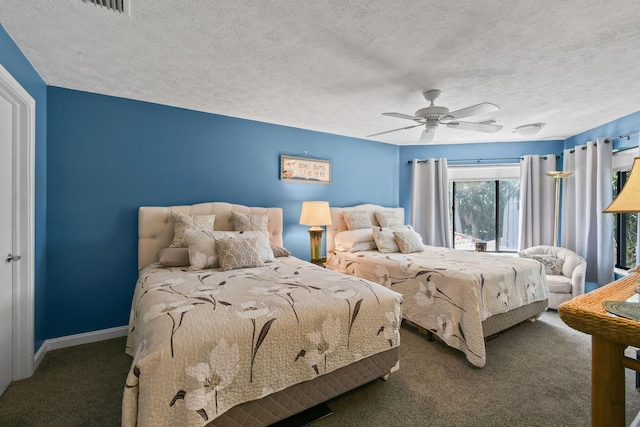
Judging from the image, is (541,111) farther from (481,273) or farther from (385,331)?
(385,331)

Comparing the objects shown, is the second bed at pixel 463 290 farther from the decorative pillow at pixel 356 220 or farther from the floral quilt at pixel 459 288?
the decorative pillow at pixel 356 220

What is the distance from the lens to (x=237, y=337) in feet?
4.36

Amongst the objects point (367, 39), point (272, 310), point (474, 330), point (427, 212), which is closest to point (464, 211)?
point (427, 212)

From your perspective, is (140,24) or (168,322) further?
(140,24)

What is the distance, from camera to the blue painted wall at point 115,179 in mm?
2574

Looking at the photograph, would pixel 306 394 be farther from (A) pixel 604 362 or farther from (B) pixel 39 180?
(B) pixel 39 180

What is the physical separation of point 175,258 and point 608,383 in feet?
9.30

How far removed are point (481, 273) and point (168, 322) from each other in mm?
2511

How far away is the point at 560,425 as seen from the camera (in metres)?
1.64

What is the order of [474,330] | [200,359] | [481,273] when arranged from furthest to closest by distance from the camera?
[481,273] → [474,330] → [200,359]

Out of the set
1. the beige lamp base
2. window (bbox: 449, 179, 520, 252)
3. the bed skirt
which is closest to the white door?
the bed skirt

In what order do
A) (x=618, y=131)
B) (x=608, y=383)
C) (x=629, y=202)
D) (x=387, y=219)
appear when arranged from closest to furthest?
(x=608, y=383)
(x=629, y=202)
(x=618, y=131)
(x=387, y=219)

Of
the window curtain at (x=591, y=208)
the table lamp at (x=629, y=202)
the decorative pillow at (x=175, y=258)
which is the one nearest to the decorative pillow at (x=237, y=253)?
the decorative pillow at (x=175, y=258)

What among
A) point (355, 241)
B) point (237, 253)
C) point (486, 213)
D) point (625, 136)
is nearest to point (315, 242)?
point (355, 241)
